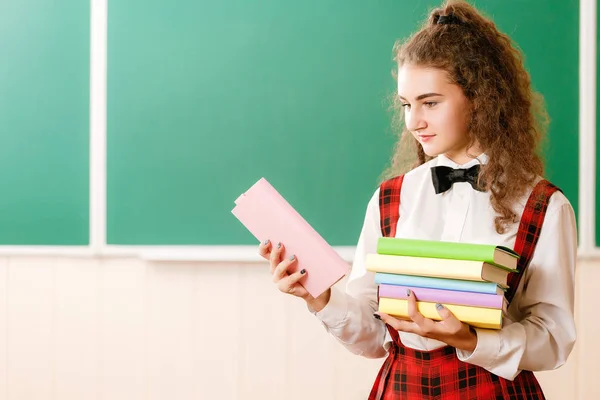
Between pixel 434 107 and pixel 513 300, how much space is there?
414mm

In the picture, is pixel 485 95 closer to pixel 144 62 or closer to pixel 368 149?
pixel 368 149

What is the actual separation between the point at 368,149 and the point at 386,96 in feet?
0.61

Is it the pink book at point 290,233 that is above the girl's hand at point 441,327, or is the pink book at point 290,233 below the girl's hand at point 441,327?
above

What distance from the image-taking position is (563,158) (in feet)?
7.57

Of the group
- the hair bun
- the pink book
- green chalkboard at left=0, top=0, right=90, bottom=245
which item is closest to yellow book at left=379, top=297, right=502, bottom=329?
the pink book

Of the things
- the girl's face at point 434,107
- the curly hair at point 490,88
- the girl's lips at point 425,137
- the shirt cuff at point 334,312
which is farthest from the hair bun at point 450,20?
the shirt cuff at point 334,312

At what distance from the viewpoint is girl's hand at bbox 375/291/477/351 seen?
1203mm

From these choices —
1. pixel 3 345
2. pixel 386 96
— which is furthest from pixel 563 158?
pixel 3 345

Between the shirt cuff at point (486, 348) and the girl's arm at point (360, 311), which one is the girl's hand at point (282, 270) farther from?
the shirt cuff at point (486, 348)

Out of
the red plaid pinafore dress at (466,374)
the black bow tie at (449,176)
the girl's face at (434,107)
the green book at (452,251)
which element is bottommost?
the red plaid pinafore dress at (466,374)

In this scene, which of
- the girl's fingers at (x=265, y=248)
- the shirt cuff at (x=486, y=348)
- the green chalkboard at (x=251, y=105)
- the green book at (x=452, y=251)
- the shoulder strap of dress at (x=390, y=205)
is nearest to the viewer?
the green book at (x=452, y=251)

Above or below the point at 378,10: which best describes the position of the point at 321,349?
below

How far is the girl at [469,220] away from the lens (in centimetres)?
135

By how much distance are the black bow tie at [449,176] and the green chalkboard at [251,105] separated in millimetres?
908
